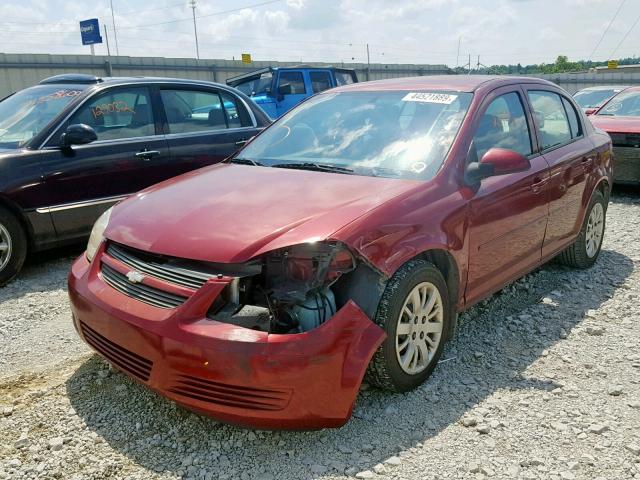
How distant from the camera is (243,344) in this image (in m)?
2.41

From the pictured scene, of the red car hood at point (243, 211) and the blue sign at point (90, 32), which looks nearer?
the red car hood at point (243, 211)

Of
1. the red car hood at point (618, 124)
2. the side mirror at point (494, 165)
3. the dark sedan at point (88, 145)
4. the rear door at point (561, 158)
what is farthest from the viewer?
the red car hood at point (618, 124)

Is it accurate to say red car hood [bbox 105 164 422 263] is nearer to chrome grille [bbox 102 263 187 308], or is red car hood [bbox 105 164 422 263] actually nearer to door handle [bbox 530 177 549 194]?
chrome grille [bbox 102 263 187 308]

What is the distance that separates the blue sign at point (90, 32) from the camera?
32.9 meters

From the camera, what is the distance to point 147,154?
220 inches

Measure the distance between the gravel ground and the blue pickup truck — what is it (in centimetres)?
1023

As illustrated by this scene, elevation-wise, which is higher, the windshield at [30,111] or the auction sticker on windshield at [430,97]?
the auction sticker on windshield at [430,97]

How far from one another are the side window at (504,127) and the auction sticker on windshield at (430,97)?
24 centimetres

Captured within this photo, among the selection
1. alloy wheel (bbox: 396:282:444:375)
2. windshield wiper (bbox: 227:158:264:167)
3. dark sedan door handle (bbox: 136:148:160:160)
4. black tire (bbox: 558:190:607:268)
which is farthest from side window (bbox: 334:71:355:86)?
alloy wheel (bbox: 396:282:444:375)

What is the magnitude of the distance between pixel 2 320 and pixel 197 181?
183 centimetres

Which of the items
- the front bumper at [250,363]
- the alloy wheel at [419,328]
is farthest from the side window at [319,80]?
the front bumper at [250,363]

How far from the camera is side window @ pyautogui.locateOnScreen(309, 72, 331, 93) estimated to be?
47.1ft

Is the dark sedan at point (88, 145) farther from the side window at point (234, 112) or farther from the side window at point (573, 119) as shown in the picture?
the side window at point (573, 119)

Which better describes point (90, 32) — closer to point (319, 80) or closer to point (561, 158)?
point (319, 80)
